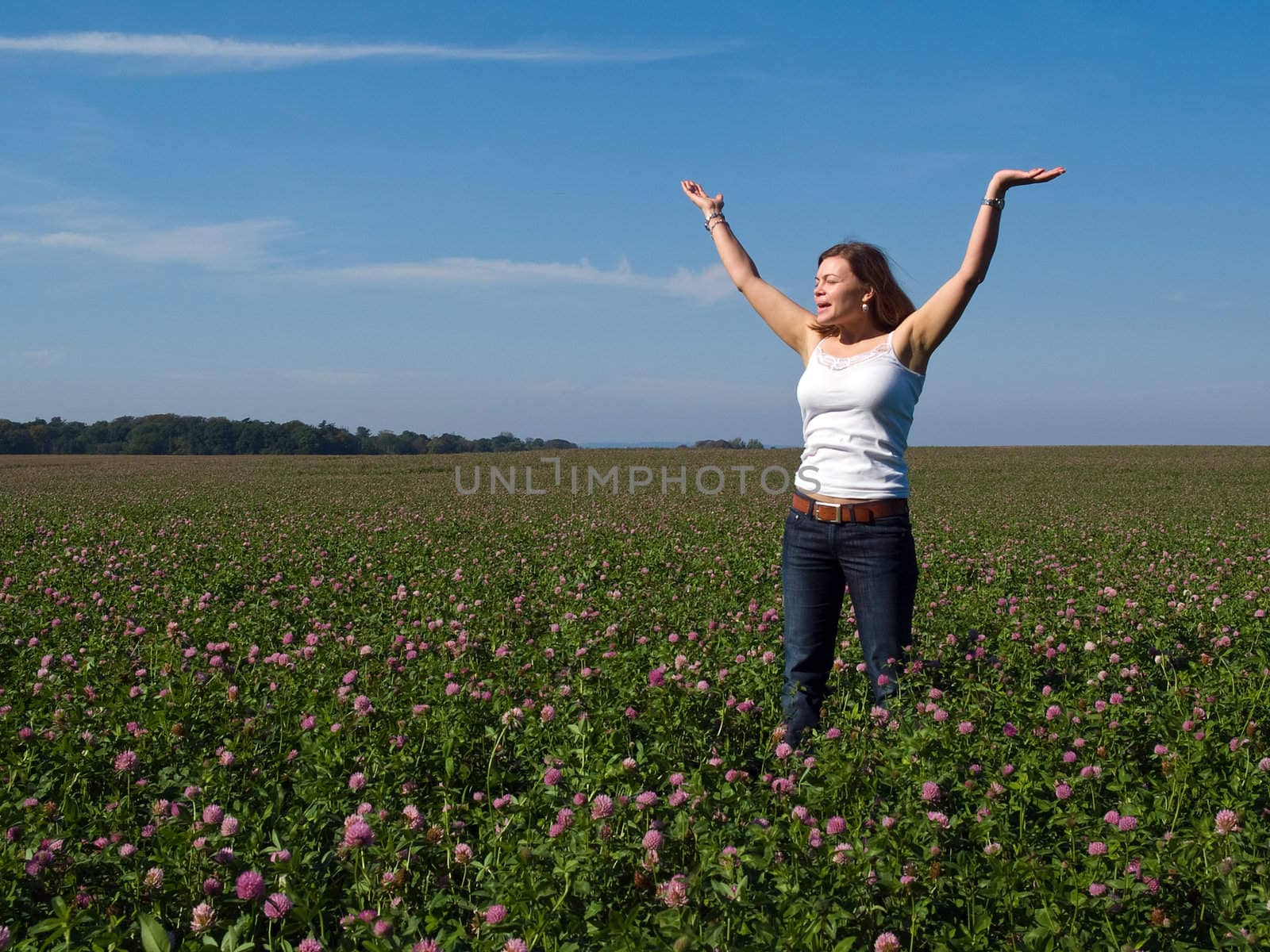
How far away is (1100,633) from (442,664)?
428 centimetres

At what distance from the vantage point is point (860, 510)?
3928 millimetres

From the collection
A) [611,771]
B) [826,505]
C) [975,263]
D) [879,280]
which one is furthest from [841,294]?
[611,771]

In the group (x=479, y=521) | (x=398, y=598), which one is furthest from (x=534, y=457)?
(x=398, y=598)

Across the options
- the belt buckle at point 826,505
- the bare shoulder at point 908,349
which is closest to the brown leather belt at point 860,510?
the belt buckle at point 826,505

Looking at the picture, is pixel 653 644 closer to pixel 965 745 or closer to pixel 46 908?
pixel 965 745

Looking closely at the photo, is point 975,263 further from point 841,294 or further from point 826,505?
point 826,505

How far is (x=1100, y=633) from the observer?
19.5 ft

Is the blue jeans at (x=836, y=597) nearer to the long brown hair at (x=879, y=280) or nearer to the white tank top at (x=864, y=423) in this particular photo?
the white tank top at (x=864, y=423)

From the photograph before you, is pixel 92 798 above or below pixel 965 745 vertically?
below

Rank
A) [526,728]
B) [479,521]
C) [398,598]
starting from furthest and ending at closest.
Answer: [479,521] < [398,598] < [526,728]

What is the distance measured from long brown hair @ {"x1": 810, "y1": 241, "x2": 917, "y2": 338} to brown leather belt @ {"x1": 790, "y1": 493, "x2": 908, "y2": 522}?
841 mm

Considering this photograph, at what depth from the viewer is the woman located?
12.5 ft

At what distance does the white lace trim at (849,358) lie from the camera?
12.8ft

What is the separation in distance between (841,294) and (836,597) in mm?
1415
